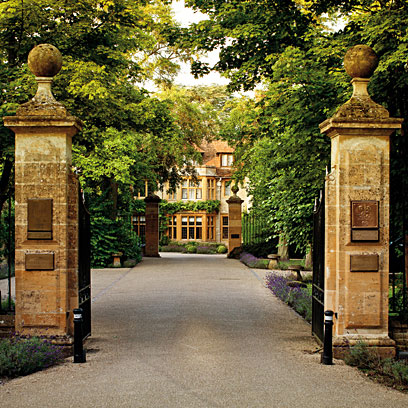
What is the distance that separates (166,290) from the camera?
1522 cm

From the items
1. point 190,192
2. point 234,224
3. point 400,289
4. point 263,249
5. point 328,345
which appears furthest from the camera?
point 190,192

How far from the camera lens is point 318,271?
Answer: 8.62 metres

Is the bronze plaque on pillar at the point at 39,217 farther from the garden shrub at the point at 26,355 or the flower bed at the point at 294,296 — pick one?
the flower bed at the point at 294,296

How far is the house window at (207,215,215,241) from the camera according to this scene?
51688 millimetres

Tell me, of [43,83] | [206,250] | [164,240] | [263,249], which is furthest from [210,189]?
[43,83]

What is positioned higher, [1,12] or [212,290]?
[1,12]

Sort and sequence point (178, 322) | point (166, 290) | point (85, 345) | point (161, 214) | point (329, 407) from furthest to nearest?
point (161, 214), point (166, 290), point (178, 322), point (85, 345), point (329, 407)

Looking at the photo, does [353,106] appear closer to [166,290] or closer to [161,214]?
[166,290]

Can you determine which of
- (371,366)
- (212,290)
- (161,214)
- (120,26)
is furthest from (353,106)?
(161,214)

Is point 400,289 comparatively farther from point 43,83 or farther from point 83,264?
point 43,83

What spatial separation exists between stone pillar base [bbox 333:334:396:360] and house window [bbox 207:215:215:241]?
4398cm

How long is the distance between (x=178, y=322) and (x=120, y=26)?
7.37 metres

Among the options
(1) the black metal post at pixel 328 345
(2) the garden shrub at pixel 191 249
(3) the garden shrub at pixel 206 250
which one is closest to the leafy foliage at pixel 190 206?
(3) the garden shrub at pixel 206 250

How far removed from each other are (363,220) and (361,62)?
2.16 m
